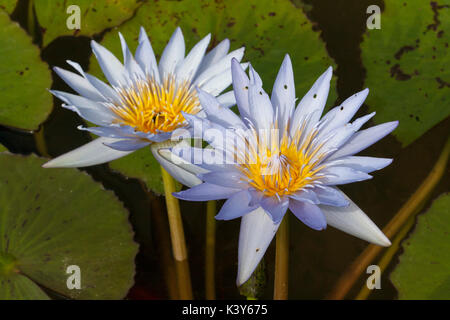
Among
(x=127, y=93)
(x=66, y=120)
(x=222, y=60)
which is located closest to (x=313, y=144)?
(x=222, y=60)

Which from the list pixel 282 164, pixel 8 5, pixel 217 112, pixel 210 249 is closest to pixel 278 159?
pixel 282 164

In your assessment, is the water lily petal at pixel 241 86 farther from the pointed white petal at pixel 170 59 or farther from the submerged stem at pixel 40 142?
the submerged stem at pixel 40 142

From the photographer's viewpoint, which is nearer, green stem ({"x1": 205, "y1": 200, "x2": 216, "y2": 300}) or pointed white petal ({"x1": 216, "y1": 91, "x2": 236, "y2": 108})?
pointed white petal ({"x1": 216, "y1": 91, "x2": 236, "y2": 108})

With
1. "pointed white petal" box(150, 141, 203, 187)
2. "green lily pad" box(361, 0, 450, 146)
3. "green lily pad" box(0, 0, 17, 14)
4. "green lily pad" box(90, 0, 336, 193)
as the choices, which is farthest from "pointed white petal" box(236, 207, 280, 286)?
"green lily pad" box(0, 0, 17, 14)

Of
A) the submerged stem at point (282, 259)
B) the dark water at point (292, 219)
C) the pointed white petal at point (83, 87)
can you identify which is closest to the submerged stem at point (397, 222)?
the dark water at point (292, 219)

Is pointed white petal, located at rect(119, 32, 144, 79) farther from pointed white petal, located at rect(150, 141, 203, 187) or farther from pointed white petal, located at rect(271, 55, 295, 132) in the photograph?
pointed white petal, located at rect(271, 55, 295, 132)
